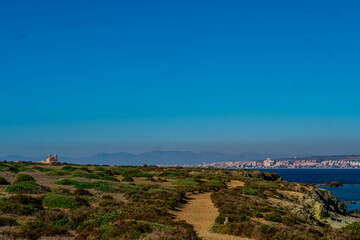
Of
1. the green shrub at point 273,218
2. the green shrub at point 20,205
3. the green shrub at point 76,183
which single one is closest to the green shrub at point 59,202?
the green shrub at point 20,205

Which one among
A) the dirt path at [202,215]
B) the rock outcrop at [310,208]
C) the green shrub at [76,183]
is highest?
the green shrub at [76,183]

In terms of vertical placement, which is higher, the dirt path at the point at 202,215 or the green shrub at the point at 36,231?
the green shrub at the point at 36,231

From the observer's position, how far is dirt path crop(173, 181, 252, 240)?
16.4 m

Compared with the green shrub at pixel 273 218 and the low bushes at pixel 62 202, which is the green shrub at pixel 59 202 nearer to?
the low bushes at pixel 62 202

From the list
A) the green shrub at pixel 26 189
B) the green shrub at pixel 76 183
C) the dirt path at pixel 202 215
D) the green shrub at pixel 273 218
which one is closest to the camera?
the dirt path at pixel 202 215

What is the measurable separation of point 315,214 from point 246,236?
76.9 ft

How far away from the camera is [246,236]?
1639 cm

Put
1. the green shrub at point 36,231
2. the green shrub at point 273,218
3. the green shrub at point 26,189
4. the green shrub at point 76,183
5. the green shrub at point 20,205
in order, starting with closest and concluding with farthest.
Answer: the green shrub at point 36,231 → the green shrub at point 20,205 → the green shrub at point 273,218 → the green shrub at point 26,189 → the green shrub at point 76,183

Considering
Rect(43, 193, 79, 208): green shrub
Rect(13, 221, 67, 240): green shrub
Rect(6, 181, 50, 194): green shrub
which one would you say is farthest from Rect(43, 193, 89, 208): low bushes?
Rect(13, 221, 67, 240): green shrub

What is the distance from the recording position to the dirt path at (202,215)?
16438 mm

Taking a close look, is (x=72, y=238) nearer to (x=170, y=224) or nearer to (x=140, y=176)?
(x=170, y=224)

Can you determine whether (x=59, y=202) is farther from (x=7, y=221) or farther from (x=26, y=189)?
(x=26, y=189)

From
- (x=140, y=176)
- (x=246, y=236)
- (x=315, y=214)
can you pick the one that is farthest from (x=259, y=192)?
(x=140, y=176)

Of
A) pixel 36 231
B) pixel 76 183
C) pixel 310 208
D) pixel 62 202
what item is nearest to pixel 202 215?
pixel 62 202
